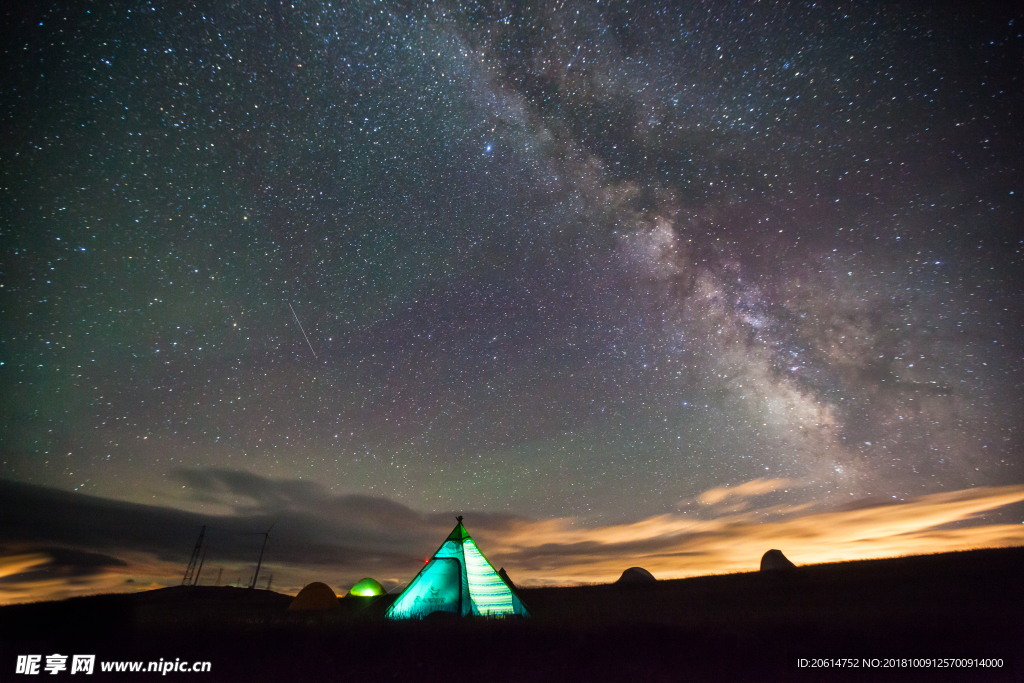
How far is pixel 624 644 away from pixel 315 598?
1964 cm

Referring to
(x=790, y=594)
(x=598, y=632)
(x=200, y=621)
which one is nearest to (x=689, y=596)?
(x=790, y=594)

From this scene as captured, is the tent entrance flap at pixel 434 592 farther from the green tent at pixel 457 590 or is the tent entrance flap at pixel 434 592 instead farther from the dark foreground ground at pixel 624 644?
the dark foreground ground at pixel 624 644

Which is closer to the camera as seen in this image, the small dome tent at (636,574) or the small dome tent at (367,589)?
the small dome tent at (367,589)

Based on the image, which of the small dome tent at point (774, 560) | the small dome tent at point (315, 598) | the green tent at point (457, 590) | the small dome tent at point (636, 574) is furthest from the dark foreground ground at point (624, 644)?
the small dome tent at point (636, 574)

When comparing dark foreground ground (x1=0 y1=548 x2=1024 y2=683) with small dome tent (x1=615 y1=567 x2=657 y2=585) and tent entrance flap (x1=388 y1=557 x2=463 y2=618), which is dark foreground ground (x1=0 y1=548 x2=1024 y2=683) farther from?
small dome tent (x1=615 y1=567 x2=657 y2=585)

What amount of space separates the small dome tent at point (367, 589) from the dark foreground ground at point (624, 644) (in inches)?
555

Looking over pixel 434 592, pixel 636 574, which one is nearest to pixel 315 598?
pixel 434 592

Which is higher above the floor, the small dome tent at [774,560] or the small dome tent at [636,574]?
the small dome tent at [774,560]

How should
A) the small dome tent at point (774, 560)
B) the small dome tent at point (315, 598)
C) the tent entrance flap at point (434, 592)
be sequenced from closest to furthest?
the tent entrance flap at point (434, 592) → the small dome tent at point (315, 598) → the small dome tent at point (774, 560)

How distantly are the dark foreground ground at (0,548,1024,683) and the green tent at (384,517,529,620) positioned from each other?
3.98 ft

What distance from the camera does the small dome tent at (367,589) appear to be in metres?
27.7

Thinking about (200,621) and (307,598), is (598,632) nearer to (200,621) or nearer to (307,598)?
(200,621)

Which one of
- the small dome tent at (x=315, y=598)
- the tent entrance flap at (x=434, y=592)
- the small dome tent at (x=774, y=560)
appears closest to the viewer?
the tent entrance flap at (x=434, y=592)

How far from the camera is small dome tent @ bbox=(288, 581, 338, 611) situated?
22594mm
